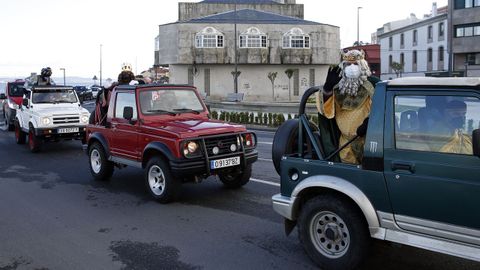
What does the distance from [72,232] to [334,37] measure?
193 feet

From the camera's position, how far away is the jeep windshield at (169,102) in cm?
898

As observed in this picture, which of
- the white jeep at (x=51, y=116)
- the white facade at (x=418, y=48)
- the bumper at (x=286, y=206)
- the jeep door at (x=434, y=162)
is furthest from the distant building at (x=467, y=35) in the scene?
the jeep door at (x=434, y=162)

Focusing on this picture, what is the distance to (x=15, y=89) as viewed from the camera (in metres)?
22.7

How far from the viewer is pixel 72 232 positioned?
21.3 feet

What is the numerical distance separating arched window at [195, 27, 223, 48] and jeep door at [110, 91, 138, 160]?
49662 millimetres

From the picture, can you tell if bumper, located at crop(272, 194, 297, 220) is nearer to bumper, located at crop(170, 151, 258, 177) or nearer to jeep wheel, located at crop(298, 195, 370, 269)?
jeep wheel, located at crop(298, 195, 370, 269)

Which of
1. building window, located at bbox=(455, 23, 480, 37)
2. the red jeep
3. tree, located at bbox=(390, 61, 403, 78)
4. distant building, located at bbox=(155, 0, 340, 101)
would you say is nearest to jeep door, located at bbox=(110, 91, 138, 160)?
the red jeep

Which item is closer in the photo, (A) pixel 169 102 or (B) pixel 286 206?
(B) pixel 286 206

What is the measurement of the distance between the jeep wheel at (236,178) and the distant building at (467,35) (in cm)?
5913

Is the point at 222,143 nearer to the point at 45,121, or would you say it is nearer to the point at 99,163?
the point at 99,163

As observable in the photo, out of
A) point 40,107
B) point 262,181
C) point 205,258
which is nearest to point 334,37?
point 40,107

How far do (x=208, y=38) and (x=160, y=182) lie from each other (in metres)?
51.9

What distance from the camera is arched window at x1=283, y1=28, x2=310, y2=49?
60188 millimetres

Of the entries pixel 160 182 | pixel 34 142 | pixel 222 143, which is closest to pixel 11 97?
pixel 34 142
